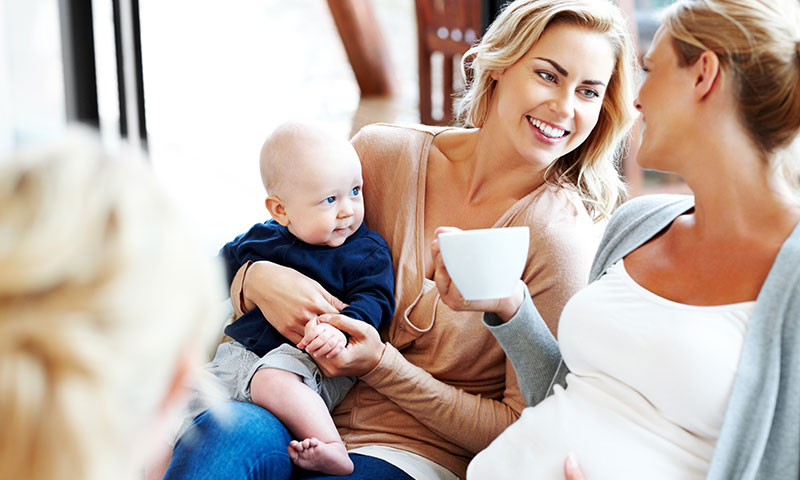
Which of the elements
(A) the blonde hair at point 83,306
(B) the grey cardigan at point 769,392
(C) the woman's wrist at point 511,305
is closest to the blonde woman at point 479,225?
(C) the woman's wrist at point 511,305

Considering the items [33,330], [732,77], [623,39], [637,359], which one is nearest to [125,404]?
[33,330]

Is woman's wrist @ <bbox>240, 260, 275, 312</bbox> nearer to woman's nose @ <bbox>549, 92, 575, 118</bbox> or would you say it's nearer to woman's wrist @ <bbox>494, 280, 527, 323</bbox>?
woman's wrist @ <bbox>494, 280, 527, 323</bbox>

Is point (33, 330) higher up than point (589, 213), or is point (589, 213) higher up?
point (33, 330)

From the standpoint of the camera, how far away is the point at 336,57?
5711 millimetres

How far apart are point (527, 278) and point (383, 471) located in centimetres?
42

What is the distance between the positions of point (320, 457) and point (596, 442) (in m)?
0.45

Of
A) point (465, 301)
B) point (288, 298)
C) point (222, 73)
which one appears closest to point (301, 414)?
point (288, 298)

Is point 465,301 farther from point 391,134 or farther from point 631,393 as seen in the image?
point 391,134

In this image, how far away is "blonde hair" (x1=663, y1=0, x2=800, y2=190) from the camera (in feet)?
3.76

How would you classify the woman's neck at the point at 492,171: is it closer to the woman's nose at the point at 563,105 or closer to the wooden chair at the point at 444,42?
the woman's nose at the point at 563,105

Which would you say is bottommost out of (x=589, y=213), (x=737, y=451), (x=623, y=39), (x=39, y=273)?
(x=737, y=451)

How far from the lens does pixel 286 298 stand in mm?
1497

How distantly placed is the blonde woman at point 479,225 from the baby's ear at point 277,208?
0.09 metres

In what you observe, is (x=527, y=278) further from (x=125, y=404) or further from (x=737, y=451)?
(x=125, y=404)
